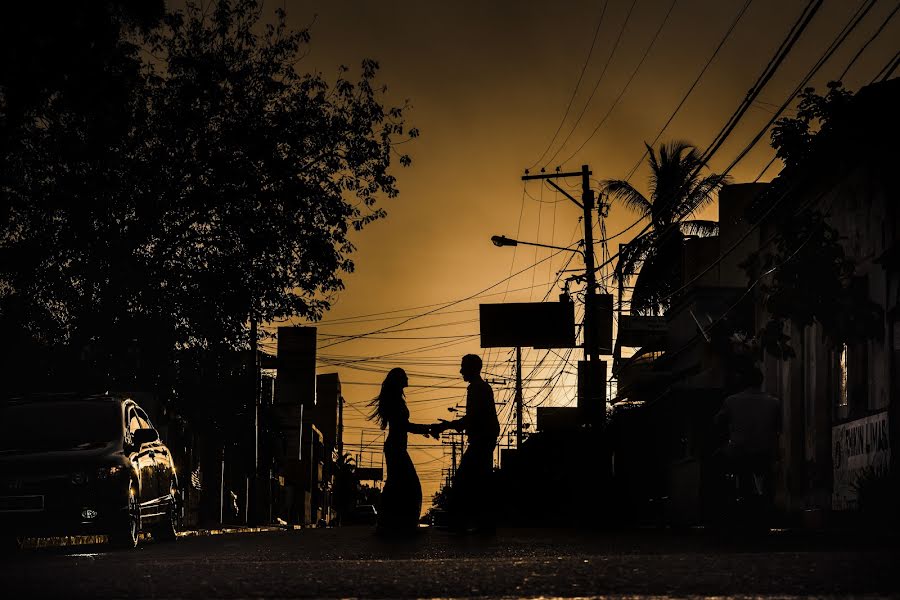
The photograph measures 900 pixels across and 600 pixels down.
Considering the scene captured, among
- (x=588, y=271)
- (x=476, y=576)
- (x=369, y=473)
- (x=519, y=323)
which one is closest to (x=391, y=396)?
(x=476, y=576)

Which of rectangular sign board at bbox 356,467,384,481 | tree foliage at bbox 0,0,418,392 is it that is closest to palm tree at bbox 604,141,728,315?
tree foliage at bbox 0,0,418,392

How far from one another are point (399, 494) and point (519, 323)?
40987 mm

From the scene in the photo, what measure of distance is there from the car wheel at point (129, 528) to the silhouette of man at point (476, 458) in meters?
3.55

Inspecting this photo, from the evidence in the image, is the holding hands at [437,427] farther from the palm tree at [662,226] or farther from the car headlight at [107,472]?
the palm tree at [662,226]

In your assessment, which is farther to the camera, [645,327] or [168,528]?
[645,327]

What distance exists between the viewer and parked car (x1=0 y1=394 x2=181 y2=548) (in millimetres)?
14141

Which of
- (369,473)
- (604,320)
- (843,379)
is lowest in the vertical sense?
(369,473)

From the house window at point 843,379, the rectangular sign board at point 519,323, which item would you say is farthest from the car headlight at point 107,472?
the rectangular sign board at point 519,323

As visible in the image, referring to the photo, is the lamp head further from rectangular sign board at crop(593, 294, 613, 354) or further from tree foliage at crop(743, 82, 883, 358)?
tree foliage at crop(743, 82, 883, 358)

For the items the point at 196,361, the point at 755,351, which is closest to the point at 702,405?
the point at 755,351


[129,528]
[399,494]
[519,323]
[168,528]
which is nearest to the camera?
[129,528]

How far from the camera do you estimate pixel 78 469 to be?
1441cm

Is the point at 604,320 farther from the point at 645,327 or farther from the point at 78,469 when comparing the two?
the point at 78,469

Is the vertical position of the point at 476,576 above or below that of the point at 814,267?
below
